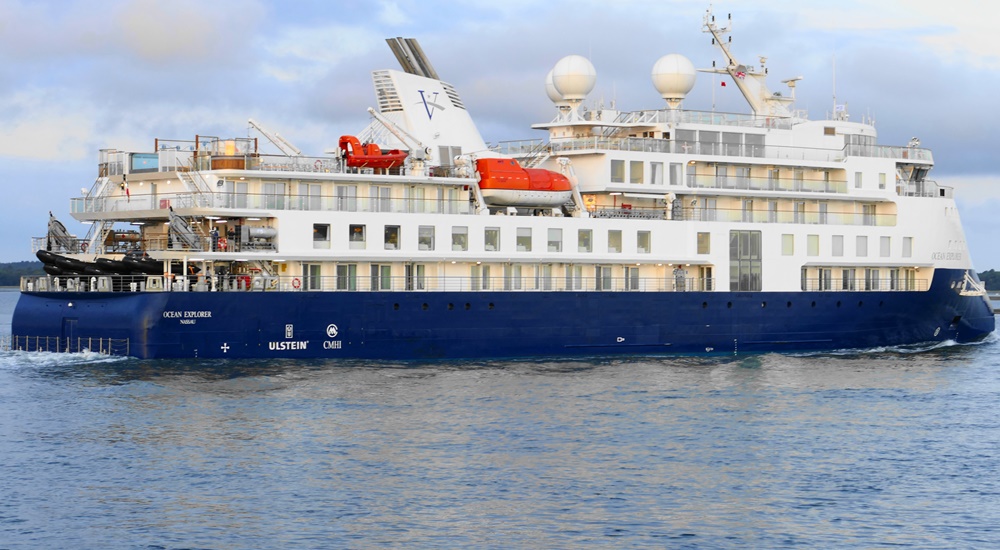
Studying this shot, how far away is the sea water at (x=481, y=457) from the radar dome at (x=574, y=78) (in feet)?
51.3

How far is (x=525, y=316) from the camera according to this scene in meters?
52.3

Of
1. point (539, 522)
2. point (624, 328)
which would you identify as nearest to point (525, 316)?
point (624, 328)

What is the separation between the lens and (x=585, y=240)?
54.8m

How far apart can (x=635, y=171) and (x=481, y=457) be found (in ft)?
87.8

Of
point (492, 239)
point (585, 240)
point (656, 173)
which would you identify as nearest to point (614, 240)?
point (585, 240)

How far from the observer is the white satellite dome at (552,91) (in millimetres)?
59688

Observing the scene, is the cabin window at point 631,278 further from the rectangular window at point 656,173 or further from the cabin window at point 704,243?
the rectangular window at point 656,173

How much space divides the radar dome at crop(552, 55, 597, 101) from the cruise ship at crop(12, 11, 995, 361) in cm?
11

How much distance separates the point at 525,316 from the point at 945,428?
1899 cm

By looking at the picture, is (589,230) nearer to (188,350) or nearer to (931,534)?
(188,350)

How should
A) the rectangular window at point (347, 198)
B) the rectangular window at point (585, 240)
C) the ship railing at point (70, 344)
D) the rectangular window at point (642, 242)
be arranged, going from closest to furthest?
the ship railing at point (70, 344) < the rectangular window at point (347, 198) < the rectangular window at point (585, 240) < the rectangular window at point (642, 242)

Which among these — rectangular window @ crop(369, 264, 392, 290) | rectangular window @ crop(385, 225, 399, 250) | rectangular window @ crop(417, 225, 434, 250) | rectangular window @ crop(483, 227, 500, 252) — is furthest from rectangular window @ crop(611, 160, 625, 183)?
rectangular window @ crop(369, 264, 392, 290)

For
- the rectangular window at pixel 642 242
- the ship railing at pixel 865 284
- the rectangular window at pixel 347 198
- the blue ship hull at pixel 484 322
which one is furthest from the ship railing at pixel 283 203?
the ship railing at pixel 865 284

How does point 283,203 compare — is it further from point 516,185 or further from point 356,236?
point 516,185
